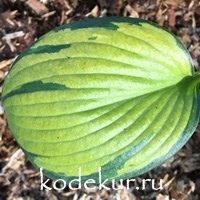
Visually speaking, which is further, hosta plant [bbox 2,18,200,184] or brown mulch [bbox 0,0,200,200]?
brown mulch [bbox 0,0,200,200]

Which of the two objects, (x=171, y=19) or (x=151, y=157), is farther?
(x=171, y=19)

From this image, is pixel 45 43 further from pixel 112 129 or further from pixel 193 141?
pixel 193 141

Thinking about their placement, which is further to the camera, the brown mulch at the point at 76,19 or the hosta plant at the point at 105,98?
the brown mulch at the point at 76,19

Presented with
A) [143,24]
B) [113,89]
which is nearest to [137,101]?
[113,89]

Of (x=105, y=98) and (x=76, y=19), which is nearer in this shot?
(x=105, y=98)

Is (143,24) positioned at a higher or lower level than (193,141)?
higher
